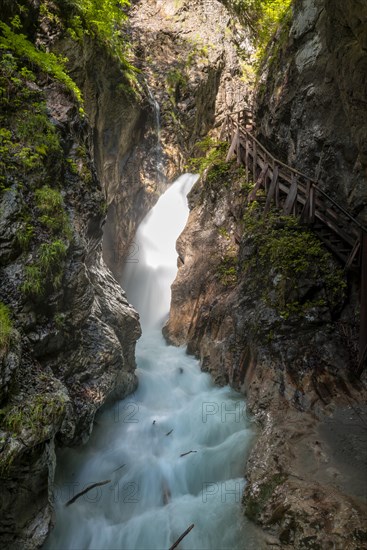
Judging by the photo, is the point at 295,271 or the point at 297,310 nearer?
the point at 297,310

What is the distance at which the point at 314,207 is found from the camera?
7.84 metres

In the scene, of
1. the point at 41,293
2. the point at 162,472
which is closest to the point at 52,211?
the point at 41,293

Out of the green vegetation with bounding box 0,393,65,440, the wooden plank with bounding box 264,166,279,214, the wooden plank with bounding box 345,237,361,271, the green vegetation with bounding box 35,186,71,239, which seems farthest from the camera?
the wooden plank with bounding box 264,166,279,214

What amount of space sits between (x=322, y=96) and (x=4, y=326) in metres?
8.60

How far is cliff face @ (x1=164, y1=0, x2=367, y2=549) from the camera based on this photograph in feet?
14.7

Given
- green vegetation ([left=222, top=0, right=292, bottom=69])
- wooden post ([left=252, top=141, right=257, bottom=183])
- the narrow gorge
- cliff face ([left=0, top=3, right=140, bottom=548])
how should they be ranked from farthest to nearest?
green vegetation ([left=222, top=0, right=292, bottom=69]), wooden post ([left=252, top=141, right=257, bottom=183]), the narrow gorge, cliff face ([left=0, top=3, right=140, bottom=548])

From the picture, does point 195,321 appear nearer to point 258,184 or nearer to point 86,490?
point 258,184

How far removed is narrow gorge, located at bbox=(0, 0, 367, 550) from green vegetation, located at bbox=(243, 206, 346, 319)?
43mm

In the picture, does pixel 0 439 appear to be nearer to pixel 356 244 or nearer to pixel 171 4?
pixel 356 244

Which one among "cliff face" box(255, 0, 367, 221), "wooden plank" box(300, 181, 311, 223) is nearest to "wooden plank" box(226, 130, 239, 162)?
"cliff face" box(255, 0, 367, 221)

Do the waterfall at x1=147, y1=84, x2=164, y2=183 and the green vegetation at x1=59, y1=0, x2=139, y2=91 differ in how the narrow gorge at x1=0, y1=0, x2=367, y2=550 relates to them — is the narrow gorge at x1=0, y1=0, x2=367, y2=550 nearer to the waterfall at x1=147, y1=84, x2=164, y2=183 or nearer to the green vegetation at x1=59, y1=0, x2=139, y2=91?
the green vegetation at x1=59, y1=0, x2=139, y2=91

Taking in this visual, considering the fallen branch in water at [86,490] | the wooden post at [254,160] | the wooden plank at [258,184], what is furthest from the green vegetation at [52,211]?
the wooden post at [254,160]

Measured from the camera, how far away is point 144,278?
17172 millimetres

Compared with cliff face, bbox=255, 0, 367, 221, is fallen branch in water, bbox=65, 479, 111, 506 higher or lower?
lower
